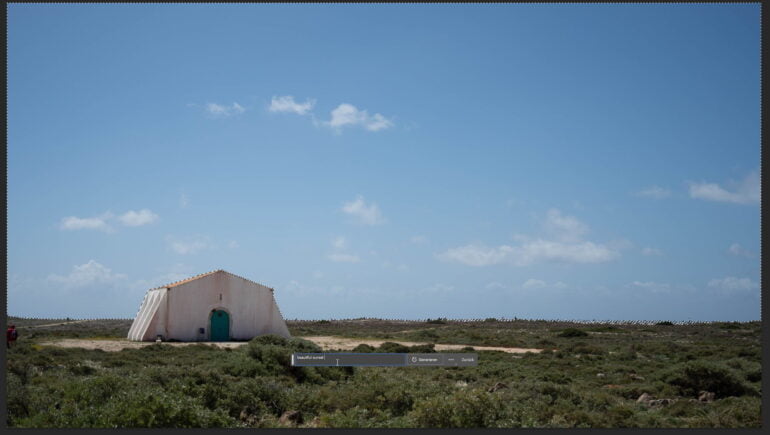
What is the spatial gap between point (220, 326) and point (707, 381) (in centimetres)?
2391

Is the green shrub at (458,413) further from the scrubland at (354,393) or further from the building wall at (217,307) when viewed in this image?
the building wall at (217,307)

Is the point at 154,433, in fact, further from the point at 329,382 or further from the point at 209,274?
the point at 209,274

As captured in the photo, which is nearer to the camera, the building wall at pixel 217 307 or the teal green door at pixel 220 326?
the building wall at pixel 217 307

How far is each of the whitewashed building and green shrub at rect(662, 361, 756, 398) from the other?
74.0ft

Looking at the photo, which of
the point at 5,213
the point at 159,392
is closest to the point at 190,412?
the point at 159,392

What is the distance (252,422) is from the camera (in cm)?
1251

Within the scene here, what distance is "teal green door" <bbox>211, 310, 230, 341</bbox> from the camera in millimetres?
32566

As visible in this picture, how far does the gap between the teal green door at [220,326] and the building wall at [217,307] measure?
0.22m

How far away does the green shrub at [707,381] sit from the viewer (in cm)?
1673
